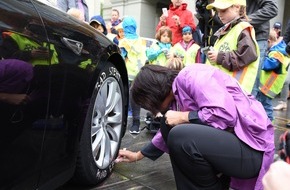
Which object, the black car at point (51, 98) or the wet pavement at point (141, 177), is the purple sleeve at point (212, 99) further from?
the wet pavement at point (141, 177)

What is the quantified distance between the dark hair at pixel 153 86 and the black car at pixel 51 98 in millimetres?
274

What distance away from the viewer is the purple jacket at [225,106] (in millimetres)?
1853

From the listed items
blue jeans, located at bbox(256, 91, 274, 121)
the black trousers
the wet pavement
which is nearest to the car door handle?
the black trousers

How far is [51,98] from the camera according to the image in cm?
168

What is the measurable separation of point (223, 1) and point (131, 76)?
2.23m

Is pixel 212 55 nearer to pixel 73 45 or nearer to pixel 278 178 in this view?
pixel 73 45

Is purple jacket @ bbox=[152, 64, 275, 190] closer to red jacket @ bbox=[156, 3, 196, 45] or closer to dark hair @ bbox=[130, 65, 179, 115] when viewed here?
dark hair @ bbox=[130, 65, 179, 115]

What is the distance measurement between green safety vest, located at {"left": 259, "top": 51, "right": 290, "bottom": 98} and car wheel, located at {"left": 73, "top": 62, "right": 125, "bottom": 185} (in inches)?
110

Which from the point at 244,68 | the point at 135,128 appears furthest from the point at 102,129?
the point at 135,128

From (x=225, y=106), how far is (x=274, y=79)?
3.50 m

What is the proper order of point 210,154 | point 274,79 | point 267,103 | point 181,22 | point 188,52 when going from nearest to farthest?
point 210,154
point 267,103
point 188,52
point 274,79
point 181,22

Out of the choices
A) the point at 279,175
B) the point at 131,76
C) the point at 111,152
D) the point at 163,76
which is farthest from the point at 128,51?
the point at 279,175

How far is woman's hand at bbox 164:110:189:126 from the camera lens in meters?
1.99

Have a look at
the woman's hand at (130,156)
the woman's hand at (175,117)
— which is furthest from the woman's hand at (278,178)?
the woman's hand at (130,156)
